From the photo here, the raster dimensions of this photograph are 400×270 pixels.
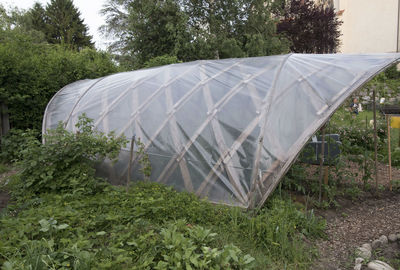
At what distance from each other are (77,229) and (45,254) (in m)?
0.51

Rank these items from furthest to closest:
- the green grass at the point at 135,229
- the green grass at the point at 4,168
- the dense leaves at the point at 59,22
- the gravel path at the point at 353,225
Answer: the dense leaves at the point at 59,22 < the green grass at the point at 4,168 < the gravel path at the point at 353,225 < the green grass at the point at 135,229

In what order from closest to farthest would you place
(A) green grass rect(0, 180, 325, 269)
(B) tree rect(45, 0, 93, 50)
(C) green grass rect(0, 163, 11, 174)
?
(A) green grass rect(0, 180, 325, 269)
(C) green grass rect(0, 163, 11, 174)
(B) tree rect(45, 0, 93, 50)

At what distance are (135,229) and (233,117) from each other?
7.13ft

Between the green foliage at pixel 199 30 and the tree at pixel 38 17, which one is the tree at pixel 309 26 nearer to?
the green foliage at pixel 199 30

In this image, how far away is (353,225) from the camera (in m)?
3.98

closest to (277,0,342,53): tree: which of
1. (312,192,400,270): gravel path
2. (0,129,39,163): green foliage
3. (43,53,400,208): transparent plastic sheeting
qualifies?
(43,53,400,208): transparent plastic sheeting

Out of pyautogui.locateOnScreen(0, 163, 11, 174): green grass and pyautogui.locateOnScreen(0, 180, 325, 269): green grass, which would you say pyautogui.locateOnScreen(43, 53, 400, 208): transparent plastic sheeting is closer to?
pyautogui.locateOnScreen(0, 180, 325, 269): green grass

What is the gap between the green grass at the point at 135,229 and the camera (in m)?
2.60

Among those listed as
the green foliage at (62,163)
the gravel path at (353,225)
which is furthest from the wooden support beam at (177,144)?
the gravel path at (353,225)

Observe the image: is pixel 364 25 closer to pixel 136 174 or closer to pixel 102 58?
pixel 102 58

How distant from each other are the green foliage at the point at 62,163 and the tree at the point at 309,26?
16771 millimetres

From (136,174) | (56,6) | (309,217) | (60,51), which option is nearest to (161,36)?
(60,51)

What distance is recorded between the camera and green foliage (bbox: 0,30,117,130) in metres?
7.36

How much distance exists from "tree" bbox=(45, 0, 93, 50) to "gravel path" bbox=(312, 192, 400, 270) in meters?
31.3
